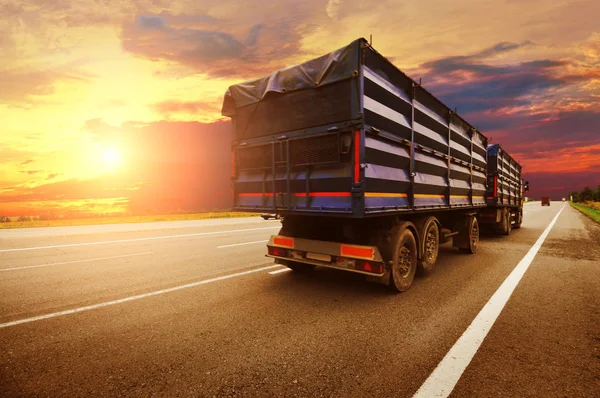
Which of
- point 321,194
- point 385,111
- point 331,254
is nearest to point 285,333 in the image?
point 331,254

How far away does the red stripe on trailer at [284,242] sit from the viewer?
517 cm

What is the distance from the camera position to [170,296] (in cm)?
468

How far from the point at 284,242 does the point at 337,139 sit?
2.03m

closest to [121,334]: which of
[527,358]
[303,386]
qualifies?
[303,386]

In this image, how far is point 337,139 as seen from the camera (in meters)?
4.20

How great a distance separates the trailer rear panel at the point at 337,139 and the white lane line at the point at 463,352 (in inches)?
67.4

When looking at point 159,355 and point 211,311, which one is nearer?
point 159,355

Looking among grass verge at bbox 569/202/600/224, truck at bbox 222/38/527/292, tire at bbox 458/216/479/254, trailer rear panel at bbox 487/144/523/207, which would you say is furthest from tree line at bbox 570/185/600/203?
truck at bbox 222/38/527/292

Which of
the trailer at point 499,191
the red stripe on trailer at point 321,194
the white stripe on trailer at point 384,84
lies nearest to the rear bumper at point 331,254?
the red stripe on trailer at point 321,194

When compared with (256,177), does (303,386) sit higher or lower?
lower

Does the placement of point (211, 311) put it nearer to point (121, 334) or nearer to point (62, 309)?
point (121, 334)

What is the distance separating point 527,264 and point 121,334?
26.0 ft

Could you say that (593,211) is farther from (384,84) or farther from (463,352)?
(463,352)

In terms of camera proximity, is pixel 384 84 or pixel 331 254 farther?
pixel 331 254
